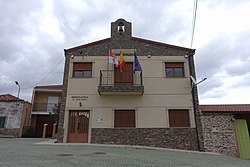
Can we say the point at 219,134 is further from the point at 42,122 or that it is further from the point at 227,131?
the point at 42,122

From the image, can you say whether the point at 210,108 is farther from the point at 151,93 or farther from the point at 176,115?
the point at 151,93

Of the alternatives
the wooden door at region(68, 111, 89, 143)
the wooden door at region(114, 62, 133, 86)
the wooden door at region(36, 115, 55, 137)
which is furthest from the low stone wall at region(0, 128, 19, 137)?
the wooden door at region(114, 62, 133, 86)

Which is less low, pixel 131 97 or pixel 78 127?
pixel 131 97

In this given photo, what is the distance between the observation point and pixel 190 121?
12531 mm

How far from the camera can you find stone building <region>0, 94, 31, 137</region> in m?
18.4

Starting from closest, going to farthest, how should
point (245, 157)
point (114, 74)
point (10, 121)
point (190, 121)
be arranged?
point (245, 157)
point (190, 121)
point (114, 74)
point (10, 121)


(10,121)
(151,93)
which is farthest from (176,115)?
(10,121)

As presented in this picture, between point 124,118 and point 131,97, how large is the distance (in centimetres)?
144

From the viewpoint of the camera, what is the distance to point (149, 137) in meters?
12.3

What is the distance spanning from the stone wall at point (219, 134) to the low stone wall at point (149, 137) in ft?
2.60

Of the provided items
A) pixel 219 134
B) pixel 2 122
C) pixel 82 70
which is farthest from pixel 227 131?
pixel 2 122

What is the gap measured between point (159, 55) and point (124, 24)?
3623 mm

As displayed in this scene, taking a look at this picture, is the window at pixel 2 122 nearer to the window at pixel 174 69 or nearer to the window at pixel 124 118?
the window at pixel 124 118

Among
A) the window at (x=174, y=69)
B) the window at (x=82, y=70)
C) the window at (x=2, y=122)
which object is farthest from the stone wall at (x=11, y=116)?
the window at (x=174, y=69)
